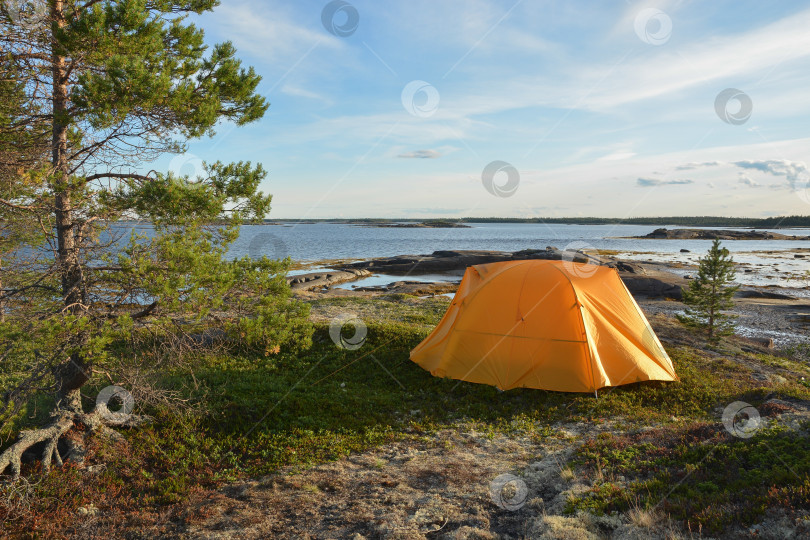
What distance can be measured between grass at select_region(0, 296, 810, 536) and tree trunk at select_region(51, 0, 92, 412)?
4.98 feet

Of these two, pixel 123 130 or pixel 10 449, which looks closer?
pixel 10 449

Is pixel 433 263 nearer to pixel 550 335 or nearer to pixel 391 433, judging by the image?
pixel 550 335

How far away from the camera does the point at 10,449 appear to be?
6777 mm

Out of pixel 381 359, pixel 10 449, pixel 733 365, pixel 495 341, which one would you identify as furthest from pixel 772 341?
pixel 10 449

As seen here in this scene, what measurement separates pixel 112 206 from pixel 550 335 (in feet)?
32.6

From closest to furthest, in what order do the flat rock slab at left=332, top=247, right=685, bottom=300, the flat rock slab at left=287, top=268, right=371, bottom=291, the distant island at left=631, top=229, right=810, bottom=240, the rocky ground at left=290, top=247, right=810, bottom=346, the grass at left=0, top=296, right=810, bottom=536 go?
the grass at left=0, top=296, right=810, bottom=536
the rocky ground at left=290, top=247, right=810, bottom=346
the flat rock slab at left=287, top=268, right=371, bottom=291
the flat rock slab at left=332, top=247, right=685, bottom=300
the distant island at left=631, top=229, right=810, bottom=240

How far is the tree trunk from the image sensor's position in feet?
24.4

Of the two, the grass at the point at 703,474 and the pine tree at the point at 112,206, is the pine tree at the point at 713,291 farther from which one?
the pine tree at the point at 112,206

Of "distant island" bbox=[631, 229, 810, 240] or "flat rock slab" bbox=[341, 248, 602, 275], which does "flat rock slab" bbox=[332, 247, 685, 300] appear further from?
"distant island" bbox=[631, 229, 810, 240]

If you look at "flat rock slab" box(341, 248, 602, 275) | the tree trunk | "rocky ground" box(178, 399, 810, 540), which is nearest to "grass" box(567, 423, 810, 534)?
"rocky ground" box(178, 399, 810, 540)

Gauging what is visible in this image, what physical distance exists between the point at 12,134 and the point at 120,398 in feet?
17.2

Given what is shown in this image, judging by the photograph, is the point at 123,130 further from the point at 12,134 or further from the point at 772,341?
the point at 772,341

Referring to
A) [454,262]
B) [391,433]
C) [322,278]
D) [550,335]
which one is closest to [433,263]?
[454,262]

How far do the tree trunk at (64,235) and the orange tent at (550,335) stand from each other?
26.9ft
